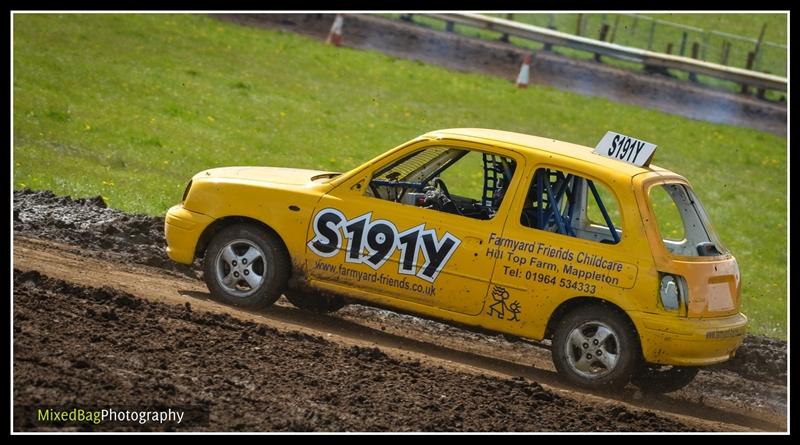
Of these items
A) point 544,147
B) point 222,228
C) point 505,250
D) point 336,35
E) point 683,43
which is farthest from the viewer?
point 683,43

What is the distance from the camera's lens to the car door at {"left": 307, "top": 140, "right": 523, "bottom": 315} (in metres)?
9.94

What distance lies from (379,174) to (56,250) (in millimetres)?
3553

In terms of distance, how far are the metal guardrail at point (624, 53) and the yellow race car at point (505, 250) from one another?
816 inches

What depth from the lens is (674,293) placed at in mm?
9562

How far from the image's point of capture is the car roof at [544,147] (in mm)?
10011

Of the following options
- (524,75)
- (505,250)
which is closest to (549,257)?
(505,250)

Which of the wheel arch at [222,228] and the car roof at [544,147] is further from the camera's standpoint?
the wheel arch at [222,228]

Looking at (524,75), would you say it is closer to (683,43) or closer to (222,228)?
(683,43)

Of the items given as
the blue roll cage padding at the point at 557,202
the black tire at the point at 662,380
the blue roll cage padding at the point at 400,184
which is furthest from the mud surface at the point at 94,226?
the black tire at the point at 662,380

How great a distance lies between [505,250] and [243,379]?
2419 mm

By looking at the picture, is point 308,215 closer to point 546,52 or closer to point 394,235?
point 394,235

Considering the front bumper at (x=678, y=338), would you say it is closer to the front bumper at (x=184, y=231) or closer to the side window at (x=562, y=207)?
the side window at (x=562, y=207)

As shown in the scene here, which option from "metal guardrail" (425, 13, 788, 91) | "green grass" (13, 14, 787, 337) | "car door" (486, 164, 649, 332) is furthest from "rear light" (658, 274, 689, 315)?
"metal guardrail" (425, 13, 788, 91)
